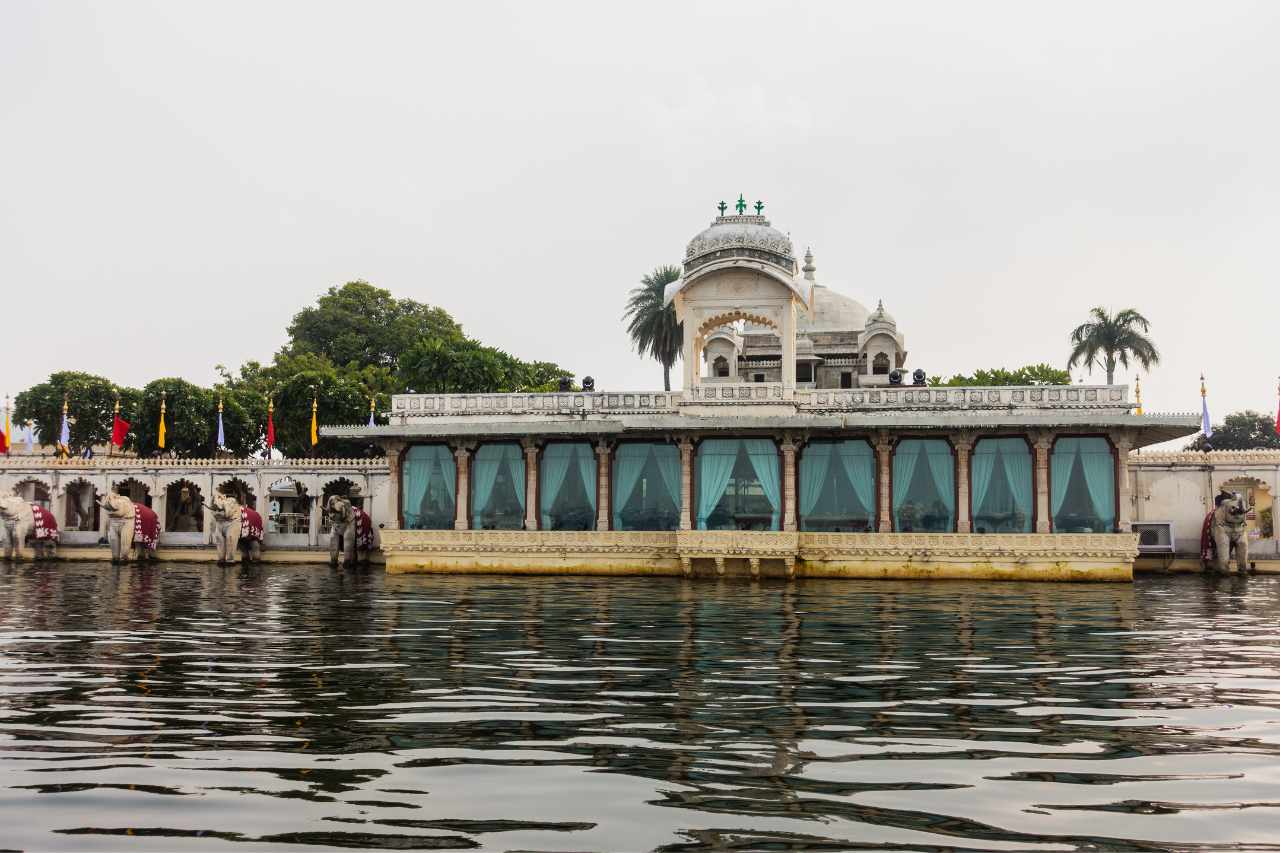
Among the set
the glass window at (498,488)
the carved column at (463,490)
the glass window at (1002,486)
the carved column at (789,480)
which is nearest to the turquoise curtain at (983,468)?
the glass window at (1002,486)

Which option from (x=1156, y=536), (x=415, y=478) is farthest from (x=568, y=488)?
(x=1156, y=536)

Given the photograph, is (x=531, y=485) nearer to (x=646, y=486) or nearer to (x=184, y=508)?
(x=646, y=486)

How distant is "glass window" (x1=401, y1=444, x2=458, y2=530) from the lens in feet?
112

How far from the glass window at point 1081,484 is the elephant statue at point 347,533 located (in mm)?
21689

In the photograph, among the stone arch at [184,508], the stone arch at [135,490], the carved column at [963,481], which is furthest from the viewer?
the stone arch at [135,490]

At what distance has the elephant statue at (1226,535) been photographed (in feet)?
107

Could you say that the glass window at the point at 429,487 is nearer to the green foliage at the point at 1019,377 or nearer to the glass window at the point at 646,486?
the glass window at the point at 646,486

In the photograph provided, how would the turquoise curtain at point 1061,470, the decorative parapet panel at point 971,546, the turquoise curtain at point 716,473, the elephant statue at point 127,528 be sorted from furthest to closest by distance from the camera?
1. the elephant statue at point 127,528
2. the turquoise curtain at point 716,473
3. the turquoise curtain at point 1061,470
4. the decorative parapet panel at point 971,546

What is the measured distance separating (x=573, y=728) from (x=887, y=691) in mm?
3496

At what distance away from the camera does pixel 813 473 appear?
31969 millimetres

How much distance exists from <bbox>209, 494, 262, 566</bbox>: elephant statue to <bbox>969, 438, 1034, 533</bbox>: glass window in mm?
23736

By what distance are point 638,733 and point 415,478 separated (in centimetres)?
2608

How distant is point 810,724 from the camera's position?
9352 mm

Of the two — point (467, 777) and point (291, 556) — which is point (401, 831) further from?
point (291, 556)
